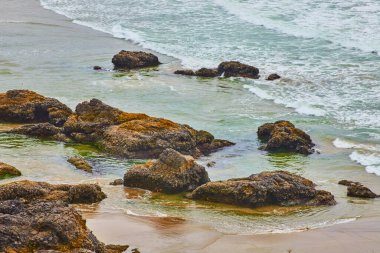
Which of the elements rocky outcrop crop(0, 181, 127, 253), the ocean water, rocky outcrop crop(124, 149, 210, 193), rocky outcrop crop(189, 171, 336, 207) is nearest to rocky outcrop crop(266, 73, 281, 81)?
the ocean water

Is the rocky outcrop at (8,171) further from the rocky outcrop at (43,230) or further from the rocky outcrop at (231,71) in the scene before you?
the rocky outcrop at (231,71)

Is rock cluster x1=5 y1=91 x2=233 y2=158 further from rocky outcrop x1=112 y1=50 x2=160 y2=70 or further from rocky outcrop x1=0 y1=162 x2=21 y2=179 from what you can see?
rocky outcrop x1=112 y1=50 x2=160 y2=70

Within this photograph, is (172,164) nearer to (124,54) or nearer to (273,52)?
(124,54)

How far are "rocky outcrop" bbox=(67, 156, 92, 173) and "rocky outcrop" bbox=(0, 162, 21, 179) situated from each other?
1500mm

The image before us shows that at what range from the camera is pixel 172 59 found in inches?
1246

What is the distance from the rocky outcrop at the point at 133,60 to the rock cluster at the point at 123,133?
10438 mm

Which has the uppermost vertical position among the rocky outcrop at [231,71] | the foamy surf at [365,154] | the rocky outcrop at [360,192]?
the rocky outcrop at [231,71]

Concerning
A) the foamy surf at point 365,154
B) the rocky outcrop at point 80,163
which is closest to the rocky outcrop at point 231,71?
the foamy surf at point 365,154

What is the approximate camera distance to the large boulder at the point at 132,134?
55.2ft

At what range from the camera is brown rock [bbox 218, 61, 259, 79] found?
27.8 metres

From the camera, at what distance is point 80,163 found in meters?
15.4

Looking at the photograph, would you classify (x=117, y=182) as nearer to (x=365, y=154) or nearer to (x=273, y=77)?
(x=365, y=154)

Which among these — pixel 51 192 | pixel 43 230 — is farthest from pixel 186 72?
pixel 43 230

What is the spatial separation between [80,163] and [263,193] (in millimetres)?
4417
